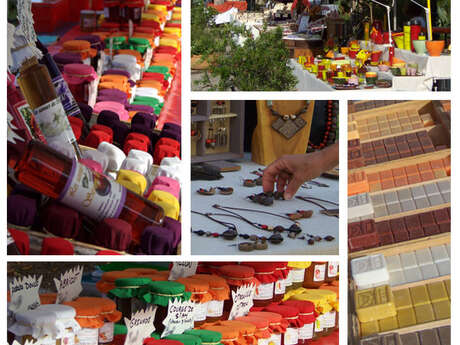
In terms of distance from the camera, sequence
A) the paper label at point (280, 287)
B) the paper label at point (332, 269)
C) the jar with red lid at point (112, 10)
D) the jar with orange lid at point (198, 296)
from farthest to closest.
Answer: the jar with red lid at point (112, 10), the paper label at point (332, 269), the paper label at point (280, 287), the jar with orange lid at point (198, 296)

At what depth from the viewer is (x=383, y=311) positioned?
2.02 metres

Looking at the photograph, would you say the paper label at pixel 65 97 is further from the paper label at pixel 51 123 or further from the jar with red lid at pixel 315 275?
the jar with red lid at pixel 315 275

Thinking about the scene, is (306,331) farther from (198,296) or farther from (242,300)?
(198,296)

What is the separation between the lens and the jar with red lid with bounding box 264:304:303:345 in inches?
86.6

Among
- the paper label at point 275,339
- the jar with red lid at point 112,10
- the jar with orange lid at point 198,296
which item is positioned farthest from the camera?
the jar with red lid at point 112,10

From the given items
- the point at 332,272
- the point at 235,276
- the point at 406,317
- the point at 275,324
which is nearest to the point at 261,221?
the point at 235,276

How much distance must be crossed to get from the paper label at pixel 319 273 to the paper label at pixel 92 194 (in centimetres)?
72

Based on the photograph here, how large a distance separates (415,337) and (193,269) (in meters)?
0.60

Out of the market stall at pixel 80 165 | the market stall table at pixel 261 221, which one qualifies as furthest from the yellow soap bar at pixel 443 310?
the market stall at pixel 80 165

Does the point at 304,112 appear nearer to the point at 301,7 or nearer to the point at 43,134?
the point at 301,7

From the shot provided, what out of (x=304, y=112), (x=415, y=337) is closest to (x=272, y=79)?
(x=304, y=112)

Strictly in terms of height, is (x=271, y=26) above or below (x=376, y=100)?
above

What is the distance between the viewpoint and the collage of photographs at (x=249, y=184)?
190 centimetres

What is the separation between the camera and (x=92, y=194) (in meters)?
1.87
